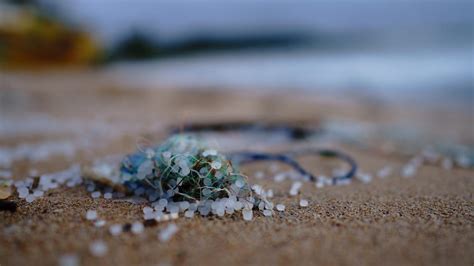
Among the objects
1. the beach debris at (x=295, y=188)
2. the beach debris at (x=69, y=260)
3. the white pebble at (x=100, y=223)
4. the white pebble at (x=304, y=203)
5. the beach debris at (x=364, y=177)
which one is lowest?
Answer: the beach debris at (x=364, y=177)

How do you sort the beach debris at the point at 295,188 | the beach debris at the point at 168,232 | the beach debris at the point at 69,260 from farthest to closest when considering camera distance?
the beach debris at the point at 295,188 < the beach debris at the point at 168,232 < the beach debris at the point at 69,260

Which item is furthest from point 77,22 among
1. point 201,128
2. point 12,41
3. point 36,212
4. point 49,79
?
point 36,212

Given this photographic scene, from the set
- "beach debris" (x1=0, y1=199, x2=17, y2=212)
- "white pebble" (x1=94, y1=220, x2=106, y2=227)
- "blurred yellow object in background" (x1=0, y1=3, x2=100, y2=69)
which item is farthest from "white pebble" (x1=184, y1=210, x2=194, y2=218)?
"blurred yellow object in background" (x1=0, y1=3, x2=100, y2=69)

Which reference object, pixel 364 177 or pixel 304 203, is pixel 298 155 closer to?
pixel 364 177

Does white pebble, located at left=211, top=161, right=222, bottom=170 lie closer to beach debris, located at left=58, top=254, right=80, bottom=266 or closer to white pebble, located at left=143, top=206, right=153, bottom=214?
white pebble, located at left=143, top=206, right=153, bottom=214

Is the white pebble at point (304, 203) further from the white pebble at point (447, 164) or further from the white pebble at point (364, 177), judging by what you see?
the white pebble at point (447, 164)

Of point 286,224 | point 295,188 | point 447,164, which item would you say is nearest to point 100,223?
point 286,224

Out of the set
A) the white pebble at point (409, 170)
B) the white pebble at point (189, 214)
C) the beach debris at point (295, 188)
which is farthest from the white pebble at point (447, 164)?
the white pebble at point (189, 214)
